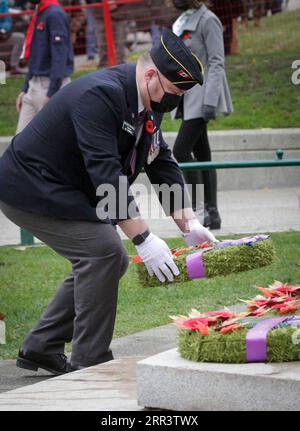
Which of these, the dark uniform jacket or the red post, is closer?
the dark uniform jacket

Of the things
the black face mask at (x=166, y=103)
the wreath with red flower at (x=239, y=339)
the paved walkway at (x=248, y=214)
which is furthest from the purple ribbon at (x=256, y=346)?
the paved walkway at (x=248, y=214)

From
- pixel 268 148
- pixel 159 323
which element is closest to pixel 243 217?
pixel 268 148

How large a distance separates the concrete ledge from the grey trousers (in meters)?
0.90

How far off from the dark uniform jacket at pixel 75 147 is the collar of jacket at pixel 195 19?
3923 millimetres

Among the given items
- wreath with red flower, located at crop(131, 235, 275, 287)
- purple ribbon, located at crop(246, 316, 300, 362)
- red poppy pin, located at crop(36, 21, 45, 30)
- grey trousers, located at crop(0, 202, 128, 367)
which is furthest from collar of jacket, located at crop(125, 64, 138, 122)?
red poppy pin, located at crop(36, 21, 45, 30)

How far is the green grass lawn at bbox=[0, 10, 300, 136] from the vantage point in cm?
1395

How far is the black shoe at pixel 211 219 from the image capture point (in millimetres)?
9641

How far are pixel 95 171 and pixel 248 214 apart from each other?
5724 millimetres

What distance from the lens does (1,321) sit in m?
6.82

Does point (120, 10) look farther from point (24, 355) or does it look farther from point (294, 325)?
point (294, 325)

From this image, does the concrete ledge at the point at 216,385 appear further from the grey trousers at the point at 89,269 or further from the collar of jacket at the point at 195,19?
the collar of jacket at the point at 195,19

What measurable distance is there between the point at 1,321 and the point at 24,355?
102cm

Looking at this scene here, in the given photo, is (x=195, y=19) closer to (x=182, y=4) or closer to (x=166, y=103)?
(x=182, y=4)

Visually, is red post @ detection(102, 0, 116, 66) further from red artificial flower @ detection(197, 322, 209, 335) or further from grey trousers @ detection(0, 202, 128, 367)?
red artificial flower @ detection(197, 322, 209, 335)
